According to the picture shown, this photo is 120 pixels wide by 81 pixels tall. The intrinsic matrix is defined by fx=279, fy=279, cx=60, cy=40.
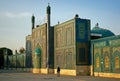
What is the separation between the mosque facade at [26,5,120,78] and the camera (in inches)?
1473

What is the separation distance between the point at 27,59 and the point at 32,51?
5.51 m

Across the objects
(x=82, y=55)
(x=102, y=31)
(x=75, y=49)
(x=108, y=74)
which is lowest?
(x=108, y=74)

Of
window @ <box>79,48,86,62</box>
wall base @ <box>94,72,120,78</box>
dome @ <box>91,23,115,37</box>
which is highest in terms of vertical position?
dome @ <box>91,23,115,37</box>

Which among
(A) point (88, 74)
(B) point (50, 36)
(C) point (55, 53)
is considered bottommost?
(A) point (88, 74)

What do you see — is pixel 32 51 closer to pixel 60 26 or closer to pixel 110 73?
pixel 60 26

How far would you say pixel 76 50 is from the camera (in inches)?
1674

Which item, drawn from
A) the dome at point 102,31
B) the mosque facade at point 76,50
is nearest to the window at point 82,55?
the mosque facade at point 76,50

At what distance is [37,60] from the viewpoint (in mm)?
56250

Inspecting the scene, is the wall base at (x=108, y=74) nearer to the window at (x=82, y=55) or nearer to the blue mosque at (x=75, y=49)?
the blue mosque at (x=75, y=49)

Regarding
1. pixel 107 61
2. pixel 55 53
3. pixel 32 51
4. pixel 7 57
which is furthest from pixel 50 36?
pixel 7 57

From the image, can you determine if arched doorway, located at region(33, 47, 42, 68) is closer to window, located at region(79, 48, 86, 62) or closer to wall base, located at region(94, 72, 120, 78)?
window, located at region(79, 48, 86, 62)

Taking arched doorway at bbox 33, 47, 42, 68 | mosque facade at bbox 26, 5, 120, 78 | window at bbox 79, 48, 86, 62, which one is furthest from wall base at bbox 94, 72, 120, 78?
arched doorway at bbox 33, 47, 42, 68

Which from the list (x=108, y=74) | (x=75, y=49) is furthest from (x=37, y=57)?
(x=108, y=74)

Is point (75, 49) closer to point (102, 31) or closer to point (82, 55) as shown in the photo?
point (82, 55)
